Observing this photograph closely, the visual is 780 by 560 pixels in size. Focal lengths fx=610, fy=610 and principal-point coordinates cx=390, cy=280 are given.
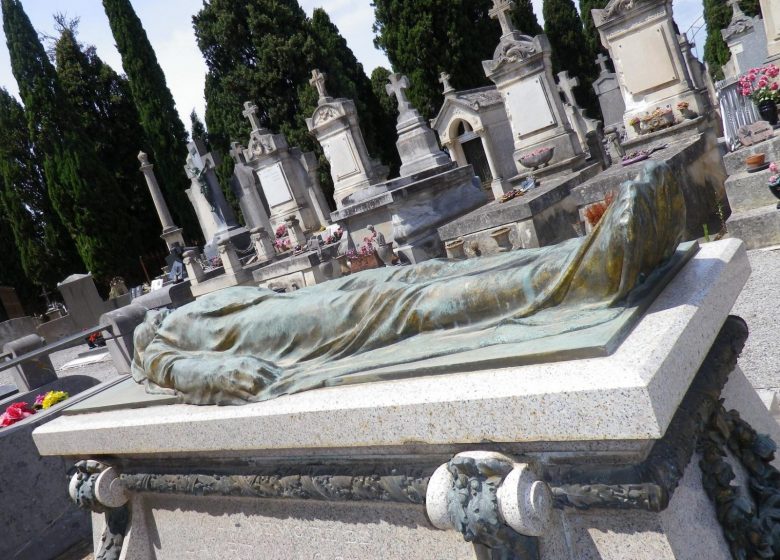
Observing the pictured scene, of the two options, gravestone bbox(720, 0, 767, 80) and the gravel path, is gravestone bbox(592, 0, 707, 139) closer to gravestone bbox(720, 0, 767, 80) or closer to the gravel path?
the gravel path

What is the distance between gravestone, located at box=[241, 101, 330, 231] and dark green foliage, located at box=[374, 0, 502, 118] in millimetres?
6687

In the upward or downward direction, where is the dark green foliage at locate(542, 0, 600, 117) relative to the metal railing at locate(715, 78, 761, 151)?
upward

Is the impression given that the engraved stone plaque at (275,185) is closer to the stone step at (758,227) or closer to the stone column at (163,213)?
the stone column at (163,213)

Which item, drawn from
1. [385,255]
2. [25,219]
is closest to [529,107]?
[385,255]

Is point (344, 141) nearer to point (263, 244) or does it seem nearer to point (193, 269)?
point (263, 244)

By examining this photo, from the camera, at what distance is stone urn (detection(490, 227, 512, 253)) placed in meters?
6.62

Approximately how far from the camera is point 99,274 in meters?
24.7

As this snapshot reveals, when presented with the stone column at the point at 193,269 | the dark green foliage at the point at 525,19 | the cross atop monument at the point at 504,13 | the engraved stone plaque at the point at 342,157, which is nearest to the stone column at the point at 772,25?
the cross atop monument at the point at 504,13

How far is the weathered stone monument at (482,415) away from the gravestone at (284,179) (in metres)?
16.7

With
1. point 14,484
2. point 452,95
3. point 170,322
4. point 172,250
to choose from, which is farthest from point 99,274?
point 170,322

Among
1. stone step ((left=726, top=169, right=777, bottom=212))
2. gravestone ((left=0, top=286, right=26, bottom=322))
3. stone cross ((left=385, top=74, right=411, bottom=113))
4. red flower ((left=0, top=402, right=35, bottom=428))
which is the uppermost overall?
stone cross ((left=385, top=74, right=411, bottom=113))

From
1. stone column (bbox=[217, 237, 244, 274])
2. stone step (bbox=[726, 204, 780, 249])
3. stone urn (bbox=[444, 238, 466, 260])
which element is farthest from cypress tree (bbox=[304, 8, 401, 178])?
stone step (bbox=[726, 204, 780, 249])

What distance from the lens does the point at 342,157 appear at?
1653 cm

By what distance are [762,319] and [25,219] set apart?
27256 mm
